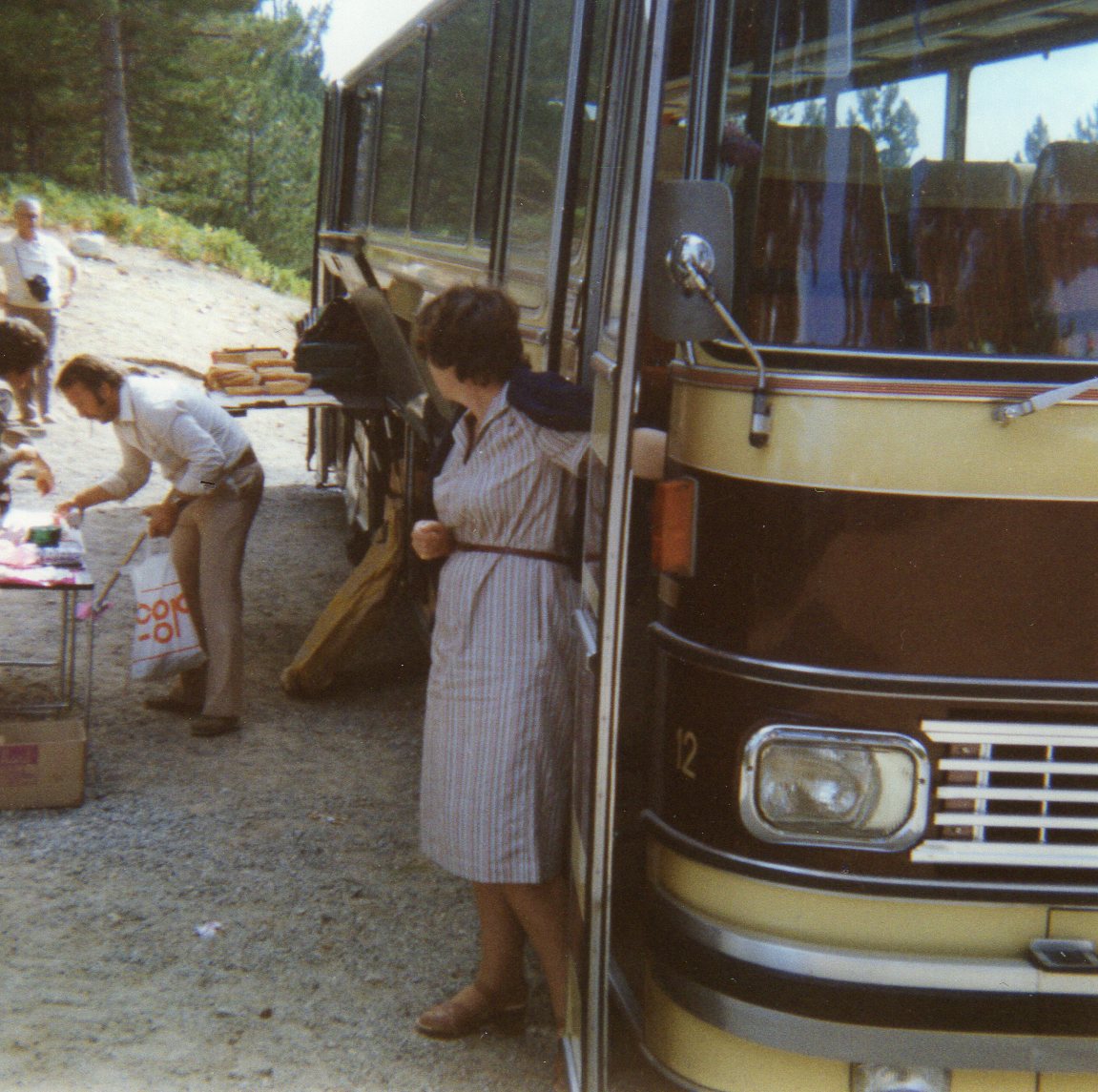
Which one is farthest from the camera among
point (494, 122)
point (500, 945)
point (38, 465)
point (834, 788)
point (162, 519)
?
point (38, 465)

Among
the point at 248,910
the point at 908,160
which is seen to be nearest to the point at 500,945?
the point at 248,910

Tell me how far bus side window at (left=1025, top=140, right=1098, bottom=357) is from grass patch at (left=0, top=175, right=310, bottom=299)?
23799 mm

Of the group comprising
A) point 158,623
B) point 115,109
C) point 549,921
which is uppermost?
point 115,109

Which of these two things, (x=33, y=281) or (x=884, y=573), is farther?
(x=33, y=281)

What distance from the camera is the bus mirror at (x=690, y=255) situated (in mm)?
2400

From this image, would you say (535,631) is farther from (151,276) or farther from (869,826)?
(151,276)

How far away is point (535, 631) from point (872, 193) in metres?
1.24

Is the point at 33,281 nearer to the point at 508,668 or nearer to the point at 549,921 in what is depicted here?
the point at 508,668

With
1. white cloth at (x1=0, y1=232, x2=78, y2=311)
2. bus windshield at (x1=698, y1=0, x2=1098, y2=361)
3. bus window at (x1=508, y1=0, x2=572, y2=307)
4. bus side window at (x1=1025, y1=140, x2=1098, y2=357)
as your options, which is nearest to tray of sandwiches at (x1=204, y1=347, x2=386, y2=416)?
bus window at (x1=508, y1=0, x2=572, y2=307)

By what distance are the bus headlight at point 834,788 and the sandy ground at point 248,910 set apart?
138 centimetres

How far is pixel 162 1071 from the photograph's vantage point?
11.8 feet

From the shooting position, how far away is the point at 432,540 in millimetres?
3443

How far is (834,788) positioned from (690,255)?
0.94 meters

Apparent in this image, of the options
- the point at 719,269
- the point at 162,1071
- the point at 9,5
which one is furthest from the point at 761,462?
the point at 9,5
